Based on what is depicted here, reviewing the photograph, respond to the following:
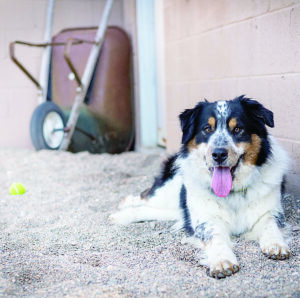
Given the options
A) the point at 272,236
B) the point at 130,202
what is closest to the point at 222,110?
the point at 272,236

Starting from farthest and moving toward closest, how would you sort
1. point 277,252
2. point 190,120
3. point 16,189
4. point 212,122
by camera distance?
point 16,189
point 190,120
point 212,122
point 277,252

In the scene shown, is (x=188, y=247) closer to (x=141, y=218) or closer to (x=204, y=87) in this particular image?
(x=141, y=218)

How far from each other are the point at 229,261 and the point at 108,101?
432cm

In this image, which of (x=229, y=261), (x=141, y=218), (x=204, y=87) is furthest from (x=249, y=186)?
(x=204, y=87)

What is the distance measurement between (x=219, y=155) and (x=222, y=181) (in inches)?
9.0

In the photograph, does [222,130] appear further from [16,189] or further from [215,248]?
[16,189]

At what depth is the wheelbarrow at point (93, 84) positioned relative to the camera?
6285 millimetres

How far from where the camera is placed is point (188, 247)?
291 centimetres

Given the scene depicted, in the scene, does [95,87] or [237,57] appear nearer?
[237,57]

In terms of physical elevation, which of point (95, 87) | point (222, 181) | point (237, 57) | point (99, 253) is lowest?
point (99, 253)

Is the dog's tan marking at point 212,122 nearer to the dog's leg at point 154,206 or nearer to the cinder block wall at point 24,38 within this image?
the dog's leg at point 154,206

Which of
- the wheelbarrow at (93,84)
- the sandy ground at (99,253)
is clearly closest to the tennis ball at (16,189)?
the sandy ground at (99,253)

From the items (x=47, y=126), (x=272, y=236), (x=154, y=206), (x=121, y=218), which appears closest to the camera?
(x=272, y=236)

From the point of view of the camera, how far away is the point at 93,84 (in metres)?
6.43
